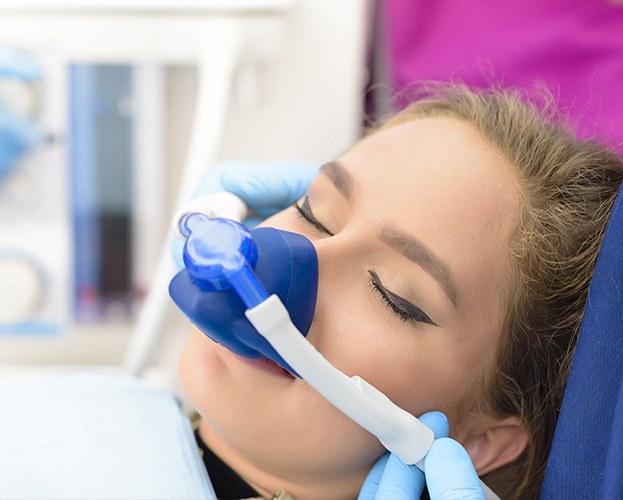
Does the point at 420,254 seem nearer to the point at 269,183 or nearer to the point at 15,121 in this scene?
the point at 269,183

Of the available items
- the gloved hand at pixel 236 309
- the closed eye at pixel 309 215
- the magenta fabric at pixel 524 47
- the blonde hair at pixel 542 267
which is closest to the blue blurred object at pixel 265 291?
the gloved hand at pixel 236 309

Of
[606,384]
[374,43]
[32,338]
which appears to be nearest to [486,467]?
[606,384]

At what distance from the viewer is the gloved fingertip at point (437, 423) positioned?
2.76 ft

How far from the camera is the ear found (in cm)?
93

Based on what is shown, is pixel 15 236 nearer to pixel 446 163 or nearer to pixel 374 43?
pixel 446 163

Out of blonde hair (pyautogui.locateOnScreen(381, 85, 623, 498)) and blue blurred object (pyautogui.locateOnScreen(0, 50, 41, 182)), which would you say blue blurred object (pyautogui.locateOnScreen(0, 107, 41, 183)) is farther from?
blonde hair (pyautogui.locateOnScreen(381, 85, 623, 498))

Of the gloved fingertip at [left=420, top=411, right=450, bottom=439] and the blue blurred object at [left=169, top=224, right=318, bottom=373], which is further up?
the blue blurred object at [left=169, top=224, right=318, bottom=373]

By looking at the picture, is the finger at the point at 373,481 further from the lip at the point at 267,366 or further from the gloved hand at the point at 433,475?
the lip at the point at 267,366

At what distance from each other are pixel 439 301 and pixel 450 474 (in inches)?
7.0

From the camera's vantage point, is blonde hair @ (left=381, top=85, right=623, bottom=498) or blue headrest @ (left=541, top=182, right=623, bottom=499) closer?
blue headrest @ (left=541, top=182, right=623, bottom=499)

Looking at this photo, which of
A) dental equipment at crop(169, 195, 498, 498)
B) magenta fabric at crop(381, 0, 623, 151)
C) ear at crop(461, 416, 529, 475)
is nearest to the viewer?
dental equipment at crop(169, 195, 498, 498)

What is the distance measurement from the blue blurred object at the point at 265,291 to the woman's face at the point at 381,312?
0.05 m

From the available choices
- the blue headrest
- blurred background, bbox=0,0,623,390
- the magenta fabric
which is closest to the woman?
the blue headrest

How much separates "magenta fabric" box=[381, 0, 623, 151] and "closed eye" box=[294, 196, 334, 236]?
0.58 metres
